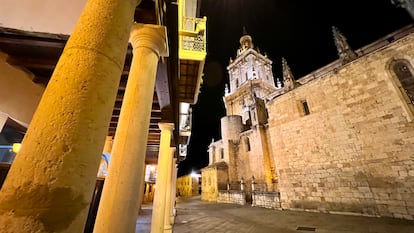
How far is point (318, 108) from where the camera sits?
11.4m

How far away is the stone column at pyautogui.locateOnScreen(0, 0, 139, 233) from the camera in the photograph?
76 centimetres

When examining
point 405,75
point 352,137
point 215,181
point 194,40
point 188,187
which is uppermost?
point 405,75

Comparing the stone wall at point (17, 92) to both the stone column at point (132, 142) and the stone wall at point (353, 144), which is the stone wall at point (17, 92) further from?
the stone wall at point (353, 144)

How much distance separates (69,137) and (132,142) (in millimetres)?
1291

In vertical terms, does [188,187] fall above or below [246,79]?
below

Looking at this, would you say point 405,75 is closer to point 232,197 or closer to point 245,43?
point 232,197

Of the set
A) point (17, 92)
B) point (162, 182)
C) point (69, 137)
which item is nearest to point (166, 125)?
point (162, 182)

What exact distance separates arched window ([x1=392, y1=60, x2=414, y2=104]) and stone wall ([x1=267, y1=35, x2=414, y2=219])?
1.01ft

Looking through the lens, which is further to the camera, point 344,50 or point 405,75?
point 344,50

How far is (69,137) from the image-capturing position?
923mm

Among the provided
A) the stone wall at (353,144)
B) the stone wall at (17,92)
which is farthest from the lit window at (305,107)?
the stone wall at (17,92)

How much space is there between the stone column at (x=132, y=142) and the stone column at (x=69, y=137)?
3.45 feet

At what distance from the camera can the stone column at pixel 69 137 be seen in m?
0.76

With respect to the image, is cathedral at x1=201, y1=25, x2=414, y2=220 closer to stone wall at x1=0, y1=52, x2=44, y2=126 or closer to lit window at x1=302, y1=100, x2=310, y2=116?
lit window at x1=302, y1=100, x2=310, y2=116
